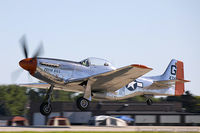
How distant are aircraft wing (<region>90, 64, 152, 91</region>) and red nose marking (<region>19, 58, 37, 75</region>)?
3.17 meters

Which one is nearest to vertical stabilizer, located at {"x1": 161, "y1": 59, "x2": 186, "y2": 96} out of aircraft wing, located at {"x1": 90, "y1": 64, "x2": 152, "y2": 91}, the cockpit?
aircraft wing, located at {"x1": 90, "y1": 64, "x2": 152, "y2": 91}

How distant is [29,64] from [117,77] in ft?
15.7

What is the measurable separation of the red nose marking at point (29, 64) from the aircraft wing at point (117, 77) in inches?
125

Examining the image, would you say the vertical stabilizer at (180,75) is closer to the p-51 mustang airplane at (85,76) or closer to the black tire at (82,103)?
the p-51 mustang airplane at (85,76)

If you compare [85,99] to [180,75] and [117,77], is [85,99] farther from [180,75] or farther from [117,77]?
[180,75]

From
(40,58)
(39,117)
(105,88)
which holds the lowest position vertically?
(39,117)

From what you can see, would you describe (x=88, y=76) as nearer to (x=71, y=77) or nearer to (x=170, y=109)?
(x=71, y=77)

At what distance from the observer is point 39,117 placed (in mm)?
50281

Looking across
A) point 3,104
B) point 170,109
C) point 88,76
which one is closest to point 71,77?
point 88,76

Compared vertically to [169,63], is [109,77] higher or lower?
lower

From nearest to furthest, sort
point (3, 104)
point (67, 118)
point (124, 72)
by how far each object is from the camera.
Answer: point (124, 72)
point (67, 118)
point (3, 104)

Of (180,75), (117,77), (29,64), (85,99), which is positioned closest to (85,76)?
(85,99)

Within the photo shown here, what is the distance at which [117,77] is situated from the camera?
18.0 meters

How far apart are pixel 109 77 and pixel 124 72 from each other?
3.88 feet
